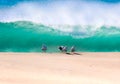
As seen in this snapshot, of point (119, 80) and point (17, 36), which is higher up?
point (17, 36)

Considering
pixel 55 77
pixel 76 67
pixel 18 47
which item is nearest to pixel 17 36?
pixel 18 47

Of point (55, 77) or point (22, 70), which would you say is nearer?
point (55, 77)

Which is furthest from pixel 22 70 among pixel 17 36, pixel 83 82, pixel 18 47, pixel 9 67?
pixel 17 36

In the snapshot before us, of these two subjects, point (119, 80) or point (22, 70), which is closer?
point (119, 80)

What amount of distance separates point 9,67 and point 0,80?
3635mm

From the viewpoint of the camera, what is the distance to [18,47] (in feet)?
124

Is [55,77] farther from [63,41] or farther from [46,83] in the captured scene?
[63,41]

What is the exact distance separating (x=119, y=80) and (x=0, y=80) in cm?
442

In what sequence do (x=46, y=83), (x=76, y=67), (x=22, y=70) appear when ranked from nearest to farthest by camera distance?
(x=46, y=83), (x=22, y=70), (x=76, y=67)

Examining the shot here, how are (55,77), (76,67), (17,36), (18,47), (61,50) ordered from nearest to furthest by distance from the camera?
(55,77), (76,67), (61,50), (18,47), (17,36)

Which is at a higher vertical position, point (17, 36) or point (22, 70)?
point (17, 36)

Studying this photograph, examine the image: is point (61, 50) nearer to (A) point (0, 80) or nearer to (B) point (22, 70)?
(B) point (22, 70)

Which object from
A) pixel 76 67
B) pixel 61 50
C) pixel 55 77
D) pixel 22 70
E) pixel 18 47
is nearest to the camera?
pixel 55 77

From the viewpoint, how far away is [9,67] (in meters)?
18.3
